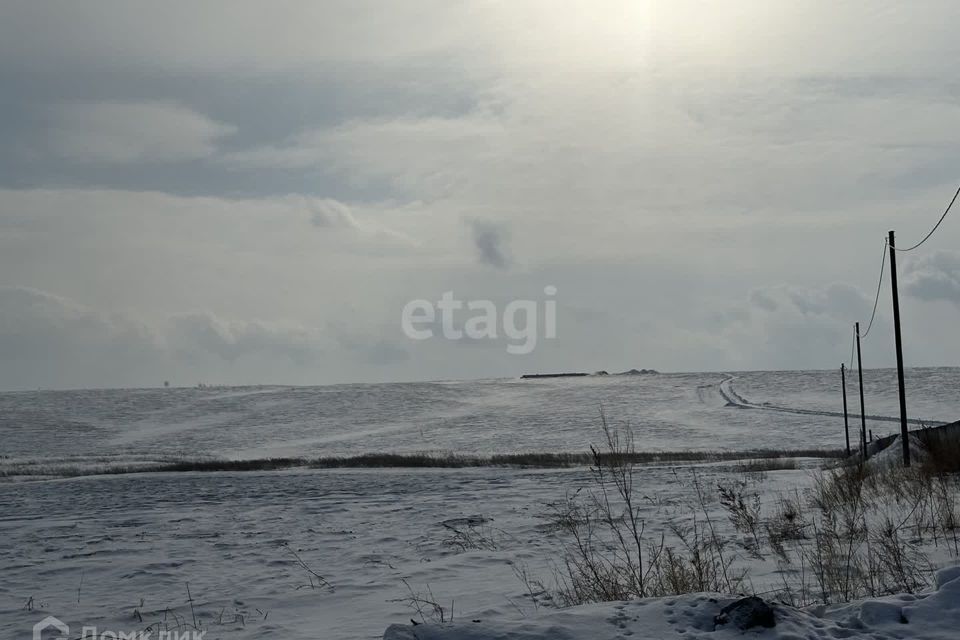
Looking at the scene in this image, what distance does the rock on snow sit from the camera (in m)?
4.96

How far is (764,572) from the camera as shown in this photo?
838 cm

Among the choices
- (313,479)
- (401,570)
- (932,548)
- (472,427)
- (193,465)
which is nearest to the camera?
(932,548)

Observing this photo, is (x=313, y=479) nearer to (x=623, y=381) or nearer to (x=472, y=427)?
(x=472, y=427)

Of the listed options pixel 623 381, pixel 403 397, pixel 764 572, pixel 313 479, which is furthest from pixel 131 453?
pixel 623 381

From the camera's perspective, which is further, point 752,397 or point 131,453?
point 752,397

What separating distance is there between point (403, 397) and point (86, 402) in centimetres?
3395

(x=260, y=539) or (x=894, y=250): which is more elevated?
(x=894, y=250)
